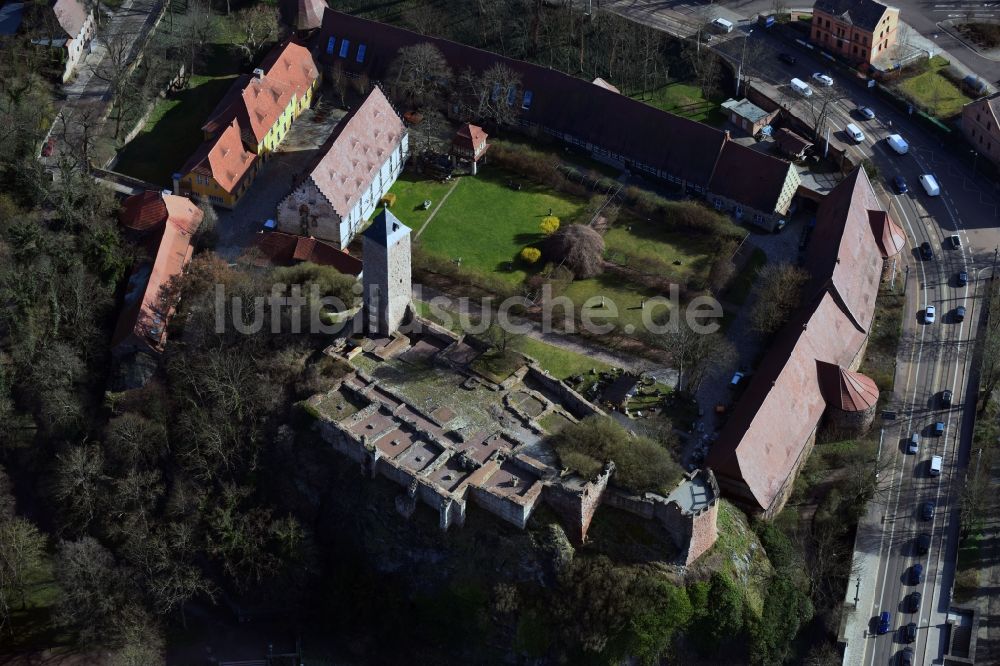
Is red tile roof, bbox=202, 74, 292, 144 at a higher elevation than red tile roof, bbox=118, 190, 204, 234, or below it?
higher

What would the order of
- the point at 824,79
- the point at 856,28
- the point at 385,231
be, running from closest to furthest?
1. the point at 385,231
2. the point at 824,79
3. the point at 856,28

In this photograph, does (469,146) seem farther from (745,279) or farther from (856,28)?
(856,28)

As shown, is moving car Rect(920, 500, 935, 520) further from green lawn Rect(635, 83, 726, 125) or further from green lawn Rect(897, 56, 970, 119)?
green lawn Rect(897, 56, 970, 119)

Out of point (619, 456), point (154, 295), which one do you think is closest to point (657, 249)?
point (619, 456)

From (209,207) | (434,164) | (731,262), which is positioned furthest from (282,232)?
(731,262)

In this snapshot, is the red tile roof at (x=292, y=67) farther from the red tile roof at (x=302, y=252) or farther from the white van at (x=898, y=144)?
the white van at (x=898, y=144)

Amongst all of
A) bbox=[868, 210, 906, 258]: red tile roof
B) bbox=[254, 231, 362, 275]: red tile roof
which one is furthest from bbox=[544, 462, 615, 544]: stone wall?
bbox=[868, 210, 906, 258]: red tile roof
